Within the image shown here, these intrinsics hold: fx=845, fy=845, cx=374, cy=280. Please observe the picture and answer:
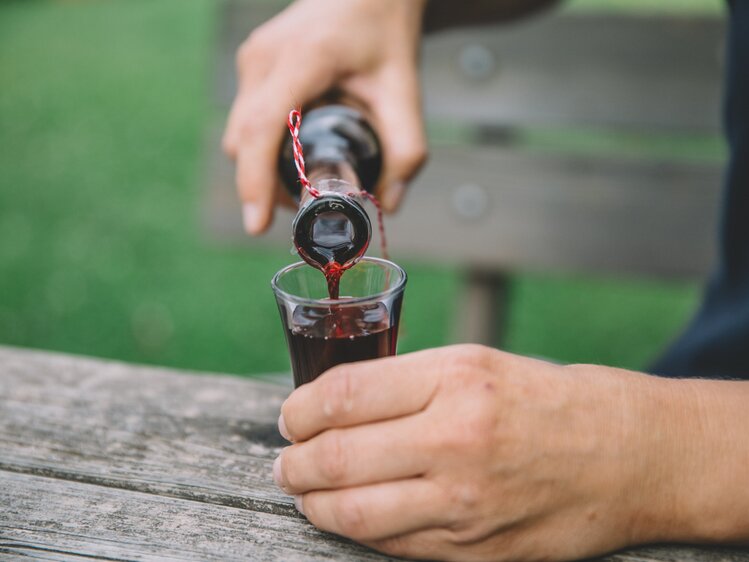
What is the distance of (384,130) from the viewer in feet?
4.94

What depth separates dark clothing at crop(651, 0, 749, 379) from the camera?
151 cm

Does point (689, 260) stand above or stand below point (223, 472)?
below

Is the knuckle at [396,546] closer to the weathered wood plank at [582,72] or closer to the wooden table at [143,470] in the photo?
the wooden table at [143,470]

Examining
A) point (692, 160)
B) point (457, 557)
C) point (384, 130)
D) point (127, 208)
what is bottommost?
point (127, 208)

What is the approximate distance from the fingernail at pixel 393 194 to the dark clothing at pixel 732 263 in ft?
2.03

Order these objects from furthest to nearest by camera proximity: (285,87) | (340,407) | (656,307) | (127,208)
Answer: (127,208)
(656,307)
(285,87)
(340,407)

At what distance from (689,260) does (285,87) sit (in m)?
1.49

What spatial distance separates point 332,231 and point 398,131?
18.6 inches

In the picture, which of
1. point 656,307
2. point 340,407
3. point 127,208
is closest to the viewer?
point 340,407

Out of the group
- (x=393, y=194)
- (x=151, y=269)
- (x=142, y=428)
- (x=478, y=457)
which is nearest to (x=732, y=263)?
Result: (x=393, y=194)

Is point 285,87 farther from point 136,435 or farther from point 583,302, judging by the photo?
point 583,302

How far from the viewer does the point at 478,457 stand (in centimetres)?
83

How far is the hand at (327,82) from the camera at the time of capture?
1418 mm

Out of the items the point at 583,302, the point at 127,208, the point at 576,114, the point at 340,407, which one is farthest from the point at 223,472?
the point at 127,208
